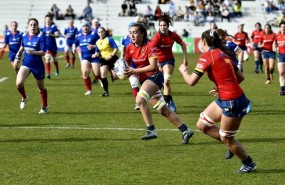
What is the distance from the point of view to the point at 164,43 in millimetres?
17844

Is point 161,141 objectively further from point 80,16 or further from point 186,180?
point 80,16

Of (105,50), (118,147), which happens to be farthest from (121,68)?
(105,50)

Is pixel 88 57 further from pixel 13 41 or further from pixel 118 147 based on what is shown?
pixel 118 147

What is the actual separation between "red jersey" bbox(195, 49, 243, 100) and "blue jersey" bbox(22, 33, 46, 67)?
322 inches

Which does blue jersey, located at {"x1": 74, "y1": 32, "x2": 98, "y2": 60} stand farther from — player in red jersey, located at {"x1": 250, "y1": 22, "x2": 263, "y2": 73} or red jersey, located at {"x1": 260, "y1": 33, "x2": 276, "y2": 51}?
player in red jersey, located at {"x1": 250, "y1": 22, "x2": 263, "y2": 73}

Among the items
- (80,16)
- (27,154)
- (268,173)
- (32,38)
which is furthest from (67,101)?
(80,16)

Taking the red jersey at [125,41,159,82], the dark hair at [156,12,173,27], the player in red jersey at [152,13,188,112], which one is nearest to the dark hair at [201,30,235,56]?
the red jersey at [125,41,159,82]

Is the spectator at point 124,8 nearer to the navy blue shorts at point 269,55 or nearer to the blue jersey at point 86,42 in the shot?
the navy blue shorts at point 269,55

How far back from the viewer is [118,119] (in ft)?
54.2

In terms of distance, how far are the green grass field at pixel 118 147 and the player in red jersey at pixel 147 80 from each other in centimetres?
32

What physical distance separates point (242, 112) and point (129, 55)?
13.3 feet

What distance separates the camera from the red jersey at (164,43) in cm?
1777

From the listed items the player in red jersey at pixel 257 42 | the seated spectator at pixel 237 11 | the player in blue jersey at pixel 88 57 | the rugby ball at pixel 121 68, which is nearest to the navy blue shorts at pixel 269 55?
the player in red jersey at pixel 257 42

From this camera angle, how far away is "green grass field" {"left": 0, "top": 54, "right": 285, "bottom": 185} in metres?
9.80
